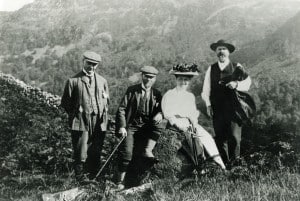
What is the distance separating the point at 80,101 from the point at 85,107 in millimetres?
102

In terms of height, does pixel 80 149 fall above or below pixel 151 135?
below

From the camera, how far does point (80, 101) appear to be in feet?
16.1

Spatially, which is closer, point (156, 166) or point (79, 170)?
point (79, 170)

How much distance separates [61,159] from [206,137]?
2640mm

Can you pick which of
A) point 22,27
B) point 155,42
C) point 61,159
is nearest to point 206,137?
point 61,159

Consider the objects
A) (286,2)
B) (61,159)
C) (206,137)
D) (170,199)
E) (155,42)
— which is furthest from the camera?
(286,2)

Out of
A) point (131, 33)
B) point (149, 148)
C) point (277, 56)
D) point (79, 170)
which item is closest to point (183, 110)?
point (149, 148)

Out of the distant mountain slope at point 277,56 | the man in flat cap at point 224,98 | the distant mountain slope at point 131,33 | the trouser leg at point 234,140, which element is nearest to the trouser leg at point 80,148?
the man in flat cap at point 224,98

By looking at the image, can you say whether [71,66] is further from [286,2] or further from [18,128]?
[286,2]

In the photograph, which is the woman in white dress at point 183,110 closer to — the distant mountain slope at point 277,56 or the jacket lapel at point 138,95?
the jacket lapel at point 138,95

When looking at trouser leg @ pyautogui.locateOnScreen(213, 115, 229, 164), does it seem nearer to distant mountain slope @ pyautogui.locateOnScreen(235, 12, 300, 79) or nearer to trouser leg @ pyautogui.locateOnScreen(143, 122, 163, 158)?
trouser leg @ pyautogui.locateOnScreen(143, 122, 163, 158)

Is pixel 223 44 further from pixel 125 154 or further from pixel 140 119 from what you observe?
pixel 125 154

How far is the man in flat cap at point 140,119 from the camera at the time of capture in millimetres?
4773

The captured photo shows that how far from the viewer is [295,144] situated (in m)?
5.18
